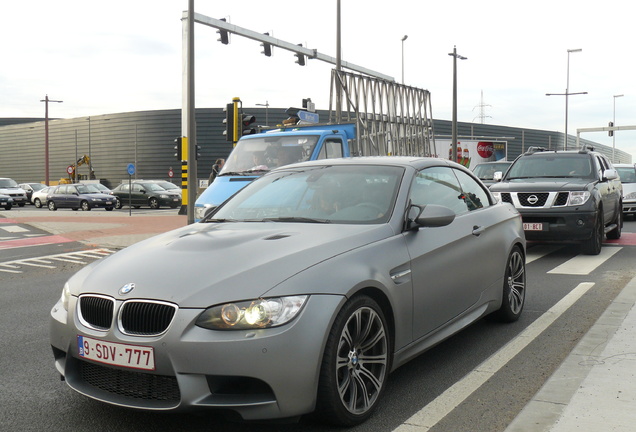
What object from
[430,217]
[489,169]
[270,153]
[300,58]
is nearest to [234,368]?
[430,217]

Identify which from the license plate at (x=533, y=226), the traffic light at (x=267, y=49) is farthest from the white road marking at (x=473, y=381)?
the traffic light at (x=267, y=49)

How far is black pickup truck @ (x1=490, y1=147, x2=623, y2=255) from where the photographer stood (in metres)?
10.8

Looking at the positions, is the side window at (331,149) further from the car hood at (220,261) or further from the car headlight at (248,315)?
the car headlight at (248,315)

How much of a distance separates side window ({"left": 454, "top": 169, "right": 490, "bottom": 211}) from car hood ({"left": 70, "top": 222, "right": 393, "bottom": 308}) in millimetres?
1592

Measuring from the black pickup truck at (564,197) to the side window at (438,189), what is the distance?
5.95 meters

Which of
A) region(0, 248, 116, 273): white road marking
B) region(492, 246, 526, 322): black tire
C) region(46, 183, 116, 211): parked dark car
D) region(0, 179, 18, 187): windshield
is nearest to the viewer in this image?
region(492, 246, 526, 322): black tire

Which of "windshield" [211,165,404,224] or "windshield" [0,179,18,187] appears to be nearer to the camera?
"windshield" [211,165,404,224]

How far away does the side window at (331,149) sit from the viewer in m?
12.3

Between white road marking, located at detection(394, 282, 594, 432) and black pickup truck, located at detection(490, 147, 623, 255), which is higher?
black pickup truck, located at detection(490, 147, 623, 255)

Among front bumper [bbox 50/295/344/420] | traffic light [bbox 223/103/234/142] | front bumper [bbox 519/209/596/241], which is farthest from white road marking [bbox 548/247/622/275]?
traffic light [bbox 223/103/234/142]

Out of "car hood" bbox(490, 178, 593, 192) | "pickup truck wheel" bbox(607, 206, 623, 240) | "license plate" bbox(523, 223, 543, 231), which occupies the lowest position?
"pickup truck wheel" bbox(607, 206, 623, 240)

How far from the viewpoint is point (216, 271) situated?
11.1ft

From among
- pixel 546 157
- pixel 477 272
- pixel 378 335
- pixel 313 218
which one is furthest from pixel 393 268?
pixel 546 157

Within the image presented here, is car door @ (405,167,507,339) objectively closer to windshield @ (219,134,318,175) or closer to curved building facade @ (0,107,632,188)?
windshield @ (219,134,318,175)
